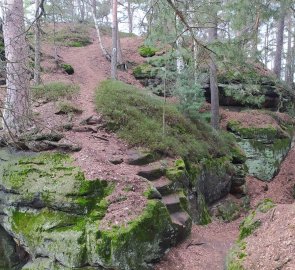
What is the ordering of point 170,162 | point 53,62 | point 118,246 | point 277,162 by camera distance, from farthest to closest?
point 53,62, point 277,162, point 170,162, point 118,246

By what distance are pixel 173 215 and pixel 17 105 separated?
5.05m

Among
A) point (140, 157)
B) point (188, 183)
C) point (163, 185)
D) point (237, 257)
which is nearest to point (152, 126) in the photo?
point (140, 157)

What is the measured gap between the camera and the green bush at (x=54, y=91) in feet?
37.2

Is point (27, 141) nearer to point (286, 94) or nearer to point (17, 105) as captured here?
point (17, 105)

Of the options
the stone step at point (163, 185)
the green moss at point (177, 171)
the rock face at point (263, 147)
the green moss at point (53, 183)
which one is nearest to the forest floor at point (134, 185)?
the green moss at point (53, 183)

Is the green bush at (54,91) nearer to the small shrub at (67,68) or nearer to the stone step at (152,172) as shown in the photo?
the small shrub at (67,68)

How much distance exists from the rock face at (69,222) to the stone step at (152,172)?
124cm

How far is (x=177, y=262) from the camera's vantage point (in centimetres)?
691

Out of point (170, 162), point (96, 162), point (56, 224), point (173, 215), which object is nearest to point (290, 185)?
point (170, 162)

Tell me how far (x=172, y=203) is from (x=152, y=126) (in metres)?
→ 2.93

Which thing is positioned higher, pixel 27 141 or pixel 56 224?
pixel 27 141

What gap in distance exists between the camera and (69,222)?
21.7ft

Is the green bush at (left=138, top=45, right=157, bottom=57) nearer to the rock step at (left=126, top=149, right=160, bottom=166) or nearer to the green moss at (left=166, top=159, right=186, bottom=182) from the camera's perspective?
the green moss at (left=166, top=159, right=186, bottom=182)

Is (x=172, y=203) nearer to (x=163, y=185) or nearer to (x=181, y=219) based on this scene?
(x=181, y=219)
